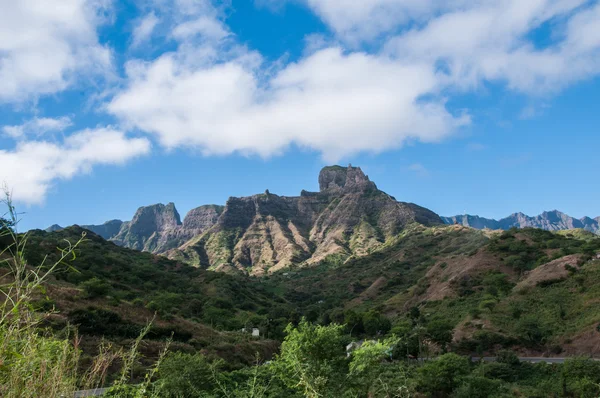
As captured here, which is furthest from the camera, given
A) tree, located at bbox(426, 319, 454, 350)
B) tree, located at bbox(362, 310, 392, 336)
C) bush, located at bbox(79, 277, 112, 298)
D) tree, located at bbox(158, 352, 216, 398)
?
tree, located at bbox(362, 310, 392, 336)

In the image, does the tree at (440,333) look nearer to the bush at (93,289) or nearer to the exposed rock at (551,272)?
the exposed rock at (551,272)

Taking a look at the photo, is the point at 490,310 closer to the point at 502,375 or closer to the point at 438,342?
the point at 438,342

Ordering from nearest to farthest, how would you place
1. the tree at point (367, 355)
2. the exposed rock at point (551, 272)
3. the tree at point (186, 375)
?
the tree at point (367, 355) → the tree at point (186, 375) → the exposed rock at point (551, 272)

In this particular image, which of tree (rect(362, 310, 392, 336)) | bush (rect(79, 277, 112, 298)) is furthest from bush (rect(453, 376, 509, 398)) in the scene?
bush (rect(79, 277, 112, 298))

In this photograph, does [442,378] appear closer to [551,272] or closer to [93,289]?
[551,272]

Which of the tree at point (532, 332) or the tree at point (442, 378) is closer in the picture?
the tree at point (442, 378)

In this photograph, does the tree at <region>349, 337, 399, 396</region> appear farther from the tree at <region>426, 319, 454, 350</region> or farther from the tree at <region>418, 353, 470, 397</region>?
the tree at <region>426, 319, 454, 350</region>

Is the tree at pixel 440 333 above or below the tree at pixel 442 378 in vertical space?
above

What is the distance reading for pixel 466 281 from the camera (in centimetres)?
8431

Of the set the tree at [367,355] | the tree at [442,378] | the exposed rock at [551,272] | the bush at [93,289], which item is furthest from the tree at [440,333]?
the bush at [93,289]

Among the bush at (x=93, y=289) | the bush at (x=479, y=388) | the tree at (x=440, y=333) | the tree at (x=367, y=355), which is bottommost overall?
the bush at (x=479, y=388)

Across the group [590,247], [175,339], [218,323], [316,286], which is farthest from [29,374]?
[316,286]

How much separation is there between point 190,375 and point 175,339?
73.6ft

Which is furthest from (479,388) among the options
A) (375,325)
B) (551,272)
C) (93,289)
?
(93,289)
